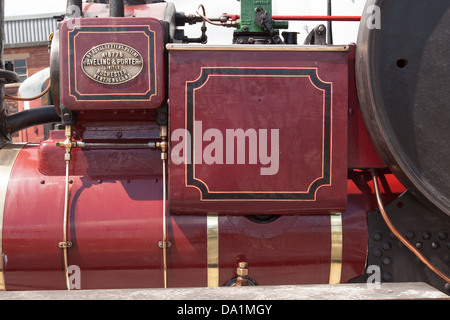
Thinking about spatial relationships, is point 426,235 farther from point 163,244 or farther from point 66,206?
point 66,206

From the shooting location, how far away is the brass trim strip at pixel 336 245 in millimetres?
1878

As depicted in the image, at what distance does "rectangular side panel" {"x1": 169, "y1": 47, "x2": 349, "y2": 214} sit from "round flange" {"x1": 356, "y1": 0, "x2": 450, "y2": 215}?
0.15m

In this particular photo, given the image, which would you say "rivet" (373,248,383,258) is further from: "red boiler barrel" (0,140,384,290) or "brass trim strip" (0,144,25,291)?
"brass trim strip" (0,144,25,291)

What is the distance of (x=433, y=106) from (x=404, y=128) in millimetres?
135

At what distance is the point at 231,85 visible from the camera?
5.65 ft

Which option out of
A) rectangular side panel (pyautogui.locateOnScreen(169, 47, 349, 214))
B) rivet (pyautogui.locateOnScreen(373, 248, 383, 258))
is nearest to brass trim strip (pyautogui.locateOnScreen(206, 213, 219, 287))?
rectangular side panel (pyautogui.locateOnScreen(169, 47, 349, 214))

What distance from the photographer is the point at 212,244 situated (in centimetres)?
187

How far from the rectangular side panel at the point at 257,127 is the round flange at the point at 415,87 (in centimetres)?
15

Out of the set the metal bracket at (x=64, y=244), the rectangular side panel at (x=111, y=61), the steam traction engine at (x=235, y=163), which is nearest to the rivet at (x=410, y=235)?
the steam traction engine at (x=235, y=163)

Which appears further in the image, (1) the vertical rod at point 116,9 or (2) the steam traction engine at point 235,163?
(1) the vertical rod at point 116,9

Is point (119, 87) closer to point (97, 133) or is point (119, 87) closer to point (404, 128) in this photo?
point (97, 133)

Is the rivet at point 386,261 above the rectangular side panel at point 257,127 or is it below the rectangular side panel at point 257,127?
below

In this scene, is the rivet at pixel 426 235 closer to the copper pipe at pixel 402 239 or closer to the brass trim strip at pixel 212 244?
the copper pipe at pixel 402 239

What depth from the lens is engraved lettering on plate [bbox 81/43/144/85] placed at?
5.76ft
